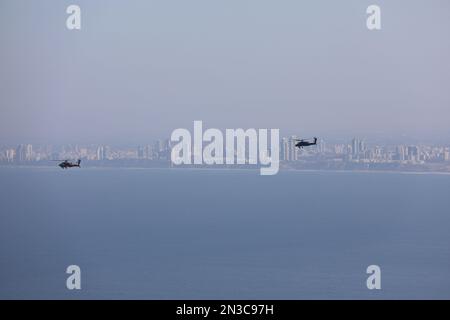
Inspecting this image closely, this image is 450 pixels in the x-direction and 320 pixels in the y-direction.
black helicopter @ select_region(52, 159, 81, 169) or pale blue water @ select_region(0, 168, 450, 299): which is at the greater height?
black helicopter @ select_region(52, 159, 81, 169)

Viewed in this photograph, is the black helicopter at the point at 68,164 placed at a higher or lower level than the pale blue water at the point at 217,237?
higher

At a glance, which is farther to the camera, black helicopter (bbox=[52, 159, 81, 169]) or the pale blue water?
the pale blue water

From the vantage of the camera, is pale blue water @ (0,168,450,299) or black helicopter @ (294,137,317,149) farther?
pale blue water @ (0,168,450,299)

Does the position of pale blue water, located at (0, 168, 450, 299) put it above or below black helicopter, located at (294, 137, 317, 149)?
below

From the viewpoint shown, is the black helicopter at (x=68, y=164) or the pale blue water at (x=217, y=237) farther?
the pale blue water at (x=217, y=237)

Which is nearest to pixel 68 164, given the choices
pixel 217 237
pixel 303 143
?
pixel 303 143

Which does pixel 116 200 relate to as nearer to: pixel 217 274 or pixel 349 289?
pixel 217 274
